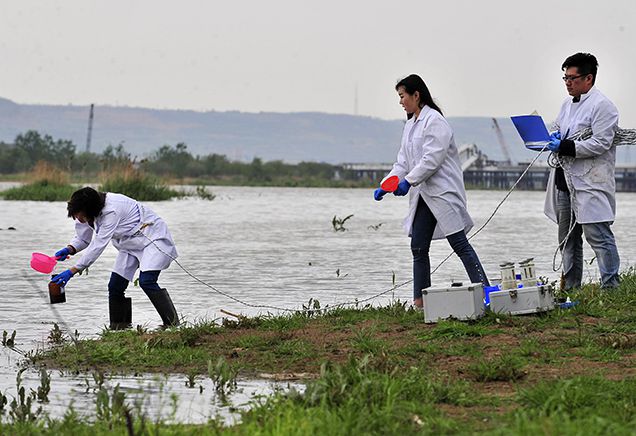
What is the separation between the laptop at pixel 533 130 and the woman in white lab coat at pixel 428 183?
25.3 inches

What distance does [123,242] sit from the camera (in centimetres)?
976

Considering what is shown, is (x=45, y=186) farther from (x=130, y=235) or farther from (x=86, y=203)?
(x=86, y=203)

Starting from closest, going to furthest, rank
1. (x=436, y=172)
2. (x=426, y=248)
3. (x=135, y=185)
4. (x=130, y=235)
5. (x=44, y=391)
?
(x=44, y=391) < (x=436, y=172) < (x=426, y=248) < (x=130, y=235) < (x=135, y=185)

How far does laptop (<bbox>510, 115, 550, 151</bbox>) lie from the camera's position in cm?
977

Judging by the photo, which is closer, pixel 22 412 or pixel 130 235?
pixel 22 412

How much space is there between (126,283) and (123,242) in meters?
0.34

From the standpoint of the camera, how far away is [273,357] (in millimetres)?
7828

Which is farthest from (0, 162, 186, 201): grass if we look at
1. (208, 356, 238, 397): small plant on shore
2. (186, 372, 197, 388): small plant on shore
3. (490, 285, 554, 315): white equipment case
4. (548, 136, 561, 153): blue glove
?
(208, 356, 238, 397): small plant on shore

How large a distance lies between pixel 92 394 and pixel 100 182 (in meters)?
30.3

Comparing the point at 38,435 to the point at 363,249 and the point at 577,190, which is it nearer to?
the point at 577,190

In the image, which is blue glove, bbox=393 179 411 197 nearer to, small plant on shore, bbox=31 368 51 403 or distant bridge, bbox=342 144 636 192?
small plant on shore, bbox=31 368 51 403

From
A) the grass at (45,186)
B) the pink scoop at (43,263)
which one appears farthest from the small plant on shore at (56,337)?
the grass at (45,186)

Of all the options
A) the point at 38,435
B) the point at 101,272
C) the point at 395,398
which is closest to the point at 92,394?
the point at 38,435

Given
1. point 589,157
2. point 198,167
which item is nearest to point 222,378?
point 589,157
